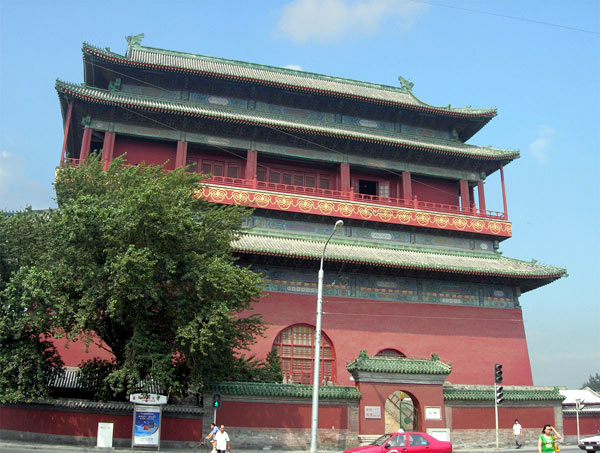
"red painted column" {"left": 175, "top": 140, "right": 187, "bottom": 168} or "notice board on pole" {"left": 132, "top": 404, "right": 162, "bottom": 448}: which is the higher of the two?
"red painted column" {"left": 175, "top": 140, "right": 187, "bottom": 168}

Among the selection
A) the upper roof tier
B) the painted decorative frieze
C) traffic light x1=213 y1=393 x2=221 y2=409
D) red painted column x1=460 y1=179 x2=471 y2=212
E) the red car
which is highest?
the upper roof tier

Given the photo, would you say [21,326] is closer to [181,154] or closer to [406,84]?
[181,154]

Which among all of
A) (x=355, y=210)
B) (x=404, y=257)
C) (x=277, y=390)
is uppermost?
(x=355, y=210)

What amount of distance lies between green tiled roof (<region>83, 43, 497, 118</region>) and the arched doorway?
16.0 meters

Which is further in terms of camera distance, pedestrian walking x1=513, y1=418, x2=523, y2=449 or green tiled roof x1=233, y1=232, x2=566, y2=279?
green tiled roof x1=233, y1=232, x2=566, y2=279

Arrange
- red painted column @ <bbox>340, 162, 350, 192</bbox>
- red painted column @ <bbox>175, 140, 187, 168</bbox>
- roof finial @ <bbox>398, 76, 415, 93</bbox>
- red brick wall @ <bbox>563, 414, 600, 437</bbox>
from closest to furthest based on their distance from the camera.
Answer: red brick wall @ <bbox>563, 414, 600, 437</bbox> < red painted column @ <bbox>175, 140, 187, 168</bbox> < red painted column @ <bbox>340, 162, 350, 192</bbox> < roof finial @ <bbox>398, 76, 415, 93</bbox>

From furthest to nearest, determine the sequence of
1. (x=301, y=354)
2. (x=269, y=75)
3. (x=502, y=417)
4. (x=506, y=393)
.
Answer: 1. (x=269, y=75)
2. (x=301, y=354)
3. (x=506, y=393)
4. (x=502, y=417)

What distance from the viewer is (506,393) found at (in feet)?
74.6

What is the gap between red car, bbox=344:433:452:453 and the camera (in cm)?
1576

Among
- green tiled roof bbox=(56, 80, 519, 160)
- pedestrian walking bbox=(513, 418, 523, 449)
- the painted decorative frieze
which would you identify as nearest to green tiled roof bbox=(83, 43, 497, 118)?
green tiled roof bbox=(56, 80, 519, 160)

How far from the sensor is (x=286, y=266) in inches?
1025

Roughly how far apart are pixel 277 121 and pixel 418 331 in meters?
12.1

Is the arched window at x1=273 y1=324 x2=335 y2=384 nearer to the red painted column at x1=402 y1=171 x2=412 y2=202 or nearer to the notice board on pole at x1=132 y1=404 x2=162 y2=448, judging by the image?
the notice board on pole at x1=132 y1=404 x2=162 y2=448

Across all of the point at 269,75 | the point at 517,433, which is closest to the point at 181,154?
the point at 269,75
